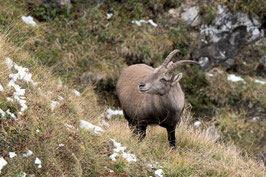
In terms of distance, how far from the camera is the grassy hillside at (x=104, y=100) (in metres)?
4.36

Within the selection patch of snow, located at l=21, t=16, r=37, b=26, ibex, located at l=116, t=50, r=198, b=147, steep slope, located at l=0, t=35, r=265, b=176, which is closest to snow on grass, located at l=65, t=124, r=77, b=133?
steep slope, located at l=0, t=35, r=265, b=176

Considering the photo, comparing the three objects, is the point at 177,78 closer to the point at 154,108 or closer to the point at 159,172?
the point at 154,108

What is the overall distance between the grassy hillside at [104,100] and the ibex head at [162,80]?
0.80 metres

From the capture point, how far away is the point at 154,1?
35.1 feet

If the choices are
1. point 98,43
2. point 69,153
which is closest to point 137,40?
point 98,43

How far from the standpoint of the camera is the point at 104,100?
9234 millimetres

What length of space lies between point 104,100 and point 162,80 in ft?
11.5

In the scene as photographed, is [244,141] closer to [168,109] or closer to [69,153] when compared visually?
[168,109]

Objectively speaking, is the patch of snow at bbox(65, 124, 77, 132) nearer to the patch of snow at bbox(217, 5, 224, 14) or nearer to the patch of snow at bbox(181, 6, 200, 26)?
the patch of snow at bbox(181, 6, 200, 26)

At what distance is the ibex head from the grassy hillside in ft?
2.63

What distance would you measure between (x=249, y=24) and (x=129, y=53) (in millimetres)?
3761

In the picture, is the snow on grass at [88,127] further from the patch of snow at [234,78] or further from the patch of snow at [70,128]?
the patch of snow at [234,78]

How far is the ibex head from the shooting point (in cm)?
589

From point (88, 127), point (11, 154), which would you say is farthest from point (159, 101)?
point (11, 154)
